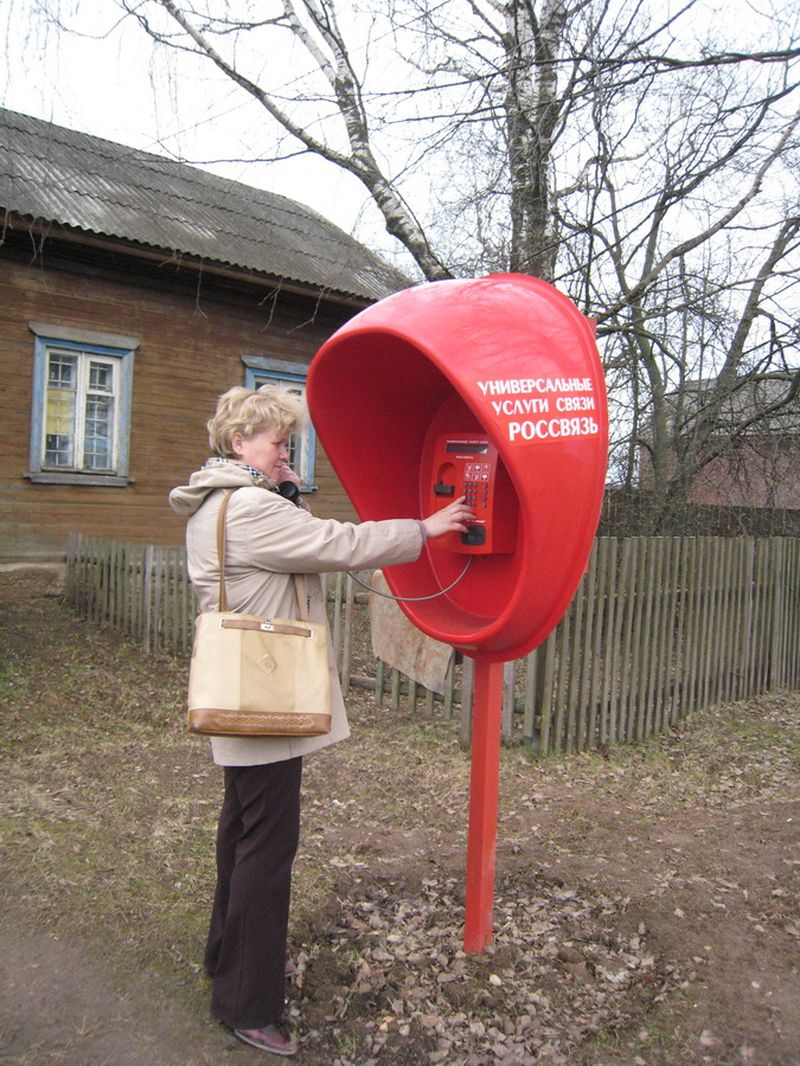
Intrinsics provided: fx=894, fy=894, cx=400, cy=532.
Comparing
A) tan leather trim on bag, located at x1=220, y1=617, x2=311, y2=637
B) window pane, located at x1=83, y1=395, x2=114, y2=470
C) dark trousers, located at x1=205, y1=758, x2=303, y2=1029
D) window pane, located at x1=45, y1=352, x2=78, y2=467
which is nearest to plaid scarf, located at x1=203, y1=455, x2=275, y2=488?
tan leather trim on bag, located at x1=220, y1=617, x2=311, y2=637

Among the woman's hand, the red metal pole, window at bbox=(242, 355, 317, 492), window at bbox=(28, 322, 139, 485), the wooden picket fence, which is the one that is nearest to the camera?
the woman's hand

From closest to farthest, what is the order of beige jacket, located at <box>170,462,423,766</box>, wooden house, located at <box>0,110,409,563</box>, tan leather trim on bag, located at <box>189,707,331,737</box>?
tan leather trim on bag, located at <box>189,707,331,737</box> < beige jacket, located at <box>170,462,423,766</box> < wooden house, located at <box>0,110,409,563</box>

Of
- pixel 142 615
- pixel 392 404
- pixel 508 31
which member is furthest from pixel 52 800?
pixel 508 31

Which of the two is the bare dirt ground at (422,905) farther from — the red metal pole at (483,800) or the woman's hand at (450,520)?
the woman's hand at (450,520)

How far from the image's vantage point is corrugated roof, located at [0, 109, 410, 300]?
9.80 m

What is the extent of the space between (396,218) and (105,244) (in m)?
3.90

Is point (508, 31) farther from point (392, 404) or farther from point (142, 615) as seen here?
point (142, 615)

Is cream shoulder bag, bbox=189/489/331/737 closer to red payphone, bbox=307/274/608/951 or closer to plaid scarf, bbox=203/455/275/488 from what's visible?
plaid scarf, bbox=203/455/275/488

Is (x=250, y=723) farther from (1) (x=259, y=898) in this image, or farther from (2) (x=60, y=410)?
(2) (x=60, y=410)

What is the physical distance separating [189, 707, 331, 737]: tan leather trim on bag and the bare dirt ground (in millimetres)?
951

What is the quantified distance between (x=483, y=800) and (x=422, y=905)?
28.9 inches

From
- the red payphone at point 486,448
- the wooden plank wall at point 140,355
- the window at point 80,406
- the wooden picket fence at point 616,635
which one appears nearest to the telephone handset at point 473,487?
the red payphone at point 486,448

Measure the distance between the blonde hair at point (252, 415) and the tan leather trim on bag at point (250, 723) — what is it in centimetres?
79

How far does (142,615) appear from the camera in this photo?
26.8 feet
